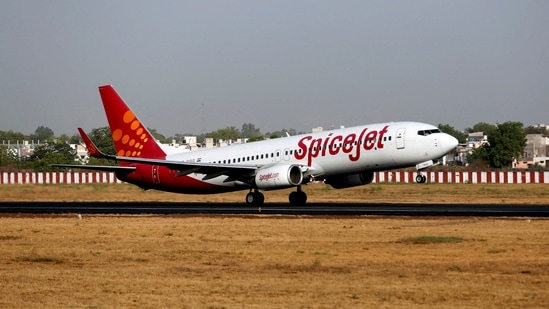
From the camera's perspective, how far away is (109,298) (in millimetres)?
18594

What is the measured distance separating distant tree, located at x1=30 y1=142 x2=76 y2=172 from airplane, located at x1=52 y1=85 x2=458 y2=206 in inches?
1916

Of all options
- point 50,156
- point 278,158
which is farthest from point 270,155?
point 50,156

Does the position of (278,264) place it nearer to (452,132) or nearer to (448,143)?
(448,143)

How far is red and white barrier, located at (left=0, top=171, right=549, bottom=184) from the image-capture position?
3017 inches

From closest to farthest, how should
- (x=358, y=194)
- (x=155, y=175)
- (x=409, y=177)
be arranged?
(x=155, y=175), (x=358, y=194), (x=409, y=177)

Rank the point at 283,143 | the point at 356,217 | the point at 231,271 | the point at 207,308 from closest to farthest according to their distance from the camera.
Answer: the point at 207,308 < the point at 231,271 < the point at 356,217 < the point at 283,143

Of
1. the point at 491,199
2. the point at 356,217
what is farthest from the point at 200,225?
the point at 491,199

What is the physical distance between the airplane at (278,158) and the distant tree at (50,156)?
160 ft

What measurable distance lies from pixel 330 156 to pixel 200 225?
534 inches

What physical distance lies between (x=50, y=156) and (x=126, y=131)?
72.4 meters

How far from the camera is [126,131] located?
55938 mm

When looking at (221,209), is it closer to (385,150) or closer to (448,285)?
(385,150)

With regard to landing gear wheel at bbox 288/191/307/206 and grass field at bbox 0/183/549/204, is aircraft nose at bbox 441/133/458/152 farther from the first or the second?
landing gear wheel at bbox 288/191/307/206

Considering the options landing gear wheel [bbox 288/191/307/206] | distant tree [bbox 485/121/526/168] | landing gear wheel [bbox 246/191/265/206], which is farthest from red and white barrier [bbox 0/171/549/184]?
distant tree [bbox 485/121/526/168]
